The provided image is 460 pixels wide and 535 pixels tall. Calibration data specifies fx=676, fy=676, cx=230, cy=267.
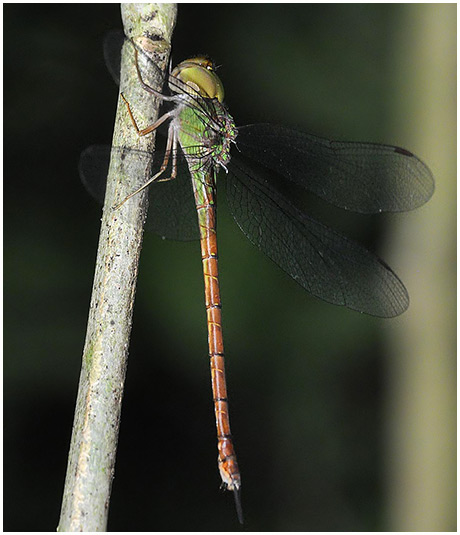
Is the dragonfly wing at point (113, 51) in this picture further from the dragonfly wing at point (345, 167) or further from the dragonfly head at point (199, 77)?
the dragonfly wing at point (345, 167)

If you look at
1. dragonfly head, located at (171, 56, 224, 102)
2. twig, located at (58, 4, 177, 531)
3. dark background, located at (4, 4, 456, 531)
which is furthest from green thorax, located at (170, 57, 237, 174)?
dark background, located at (4, 4, 456, 531)

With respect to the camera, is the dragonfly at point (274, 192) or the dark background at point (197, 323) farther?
the dark background at point (197, 323)

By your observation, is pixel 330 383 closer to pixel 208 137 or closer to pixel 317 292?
pixel 317 292

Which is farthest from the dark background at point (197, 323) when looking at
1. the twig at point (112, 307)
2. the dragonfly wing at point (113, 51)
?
the twig at point (112, 307)

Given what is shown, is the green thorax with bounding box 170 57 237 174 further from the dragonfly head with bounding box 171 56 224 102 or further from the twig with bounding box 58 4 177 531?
the twig with bounding box 58 4 177 531

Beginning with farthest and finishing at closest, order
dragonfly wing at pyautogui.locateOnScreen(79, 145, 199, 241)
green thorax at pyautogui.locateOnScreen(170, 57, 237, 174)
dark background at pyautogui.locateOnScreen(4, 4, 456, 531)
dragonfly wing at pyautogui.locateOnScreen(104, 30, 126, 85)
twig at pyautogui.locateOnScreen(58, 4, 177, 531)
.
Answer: dark background at pyautogui.locateOnScreen(4, 4, 456, 531) → dragonfly wing at pyautogui.locateOnScreen(79, 145, 199, 241) → green thorax at pyautogui.locateOnScreen(170, 57, 237, 174) → dragonfly wing at pyautogui.locateOnScreen(104, 30, 126, 85) → twig at pyautogui.locateOnScreen(58, 4, 177, 531)
